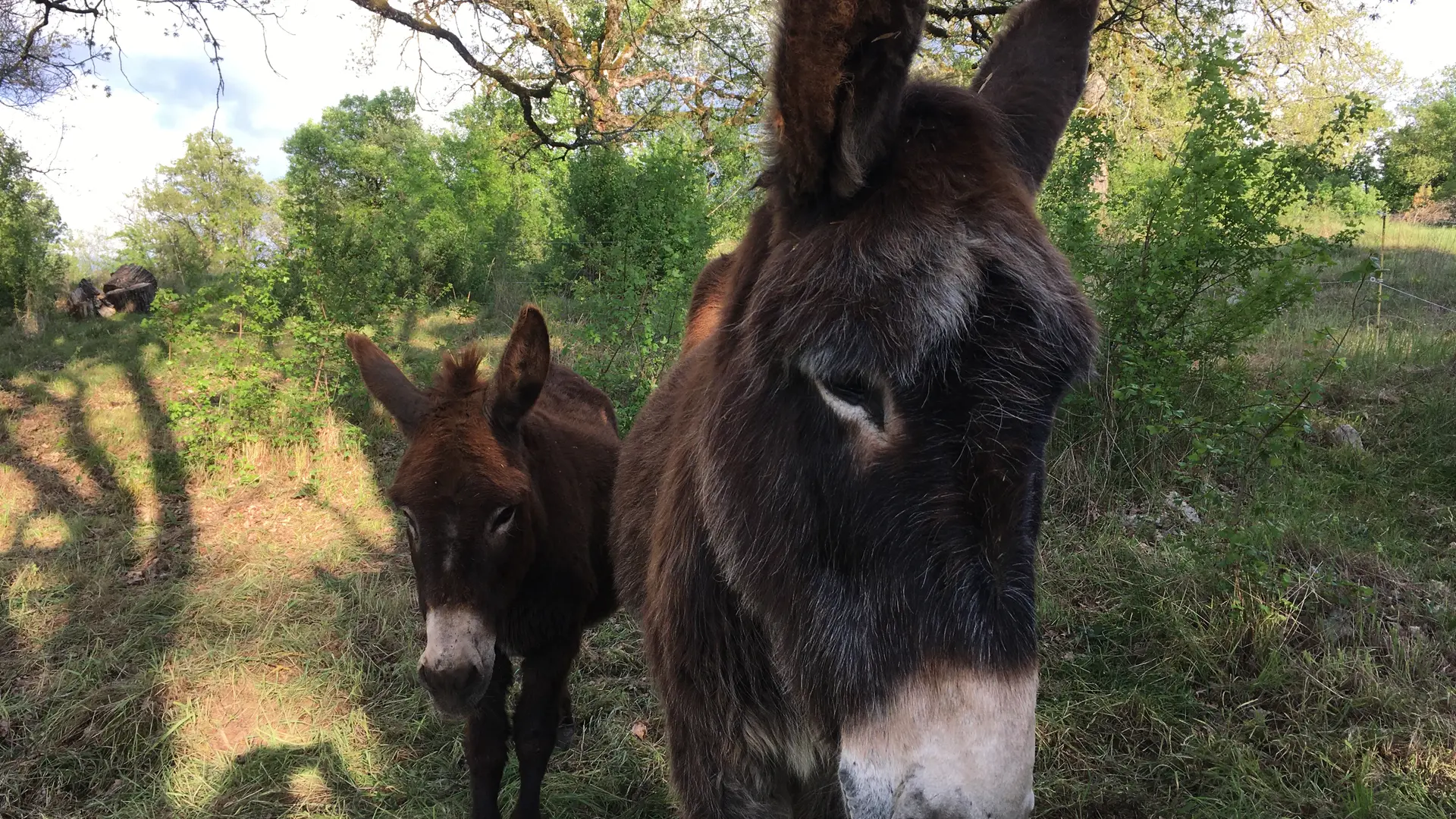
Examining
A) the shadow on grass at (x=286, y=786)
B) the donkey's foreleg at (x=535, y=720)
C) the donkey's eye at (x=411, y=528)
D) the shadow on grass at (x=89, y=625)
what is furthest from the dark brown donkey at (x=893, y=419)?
the shadow on grass at (x=89, y=625)

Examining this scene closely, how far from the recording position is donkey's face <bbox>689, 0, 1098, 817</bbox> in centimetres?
114

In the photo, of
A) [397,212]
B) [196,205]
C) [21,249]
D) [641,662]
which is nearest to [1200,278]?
[641,662]

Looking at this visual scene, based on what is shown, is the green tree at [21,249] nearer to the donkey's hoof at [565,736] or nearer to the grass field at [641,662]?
the grass field at [641,662]

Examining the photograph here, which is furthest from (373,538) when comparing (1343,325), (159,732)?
(1343,325)

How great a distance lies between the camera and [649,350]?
6.79 metres

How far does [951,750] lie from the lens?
Answer: 1093mm

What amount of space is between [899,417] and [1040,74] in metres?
1.29

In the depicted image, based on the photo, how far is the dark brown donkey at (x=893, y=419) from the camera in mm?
1143

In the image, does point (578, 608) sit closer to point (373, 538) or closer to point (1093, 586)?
point (1093, 586)

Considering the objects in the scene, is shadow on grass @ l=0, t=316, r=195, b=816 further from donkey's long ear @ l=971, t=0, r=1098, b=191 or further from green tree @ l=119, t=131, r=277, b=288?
green tree @ l=119, t=131, r=277, b=288

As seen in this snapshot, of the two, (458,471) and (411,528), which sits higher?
(458,471)

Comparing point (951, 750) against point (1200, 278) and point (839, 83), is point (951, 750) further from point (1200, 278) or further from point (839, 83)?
point (1200, 278)

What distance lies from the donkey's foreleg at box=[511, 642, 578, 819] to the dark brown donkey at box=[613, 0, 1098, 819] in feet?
6.45

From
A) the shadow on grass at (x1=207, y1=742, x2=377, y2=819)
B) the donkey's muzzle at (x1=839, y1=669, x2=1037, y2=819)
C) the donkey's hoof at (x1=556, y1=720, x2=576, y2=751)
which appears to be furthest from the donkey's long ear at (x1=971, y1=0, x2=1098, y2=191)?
the shadow on grass at (x1=207, y1=742, x2=377, y2=819)
